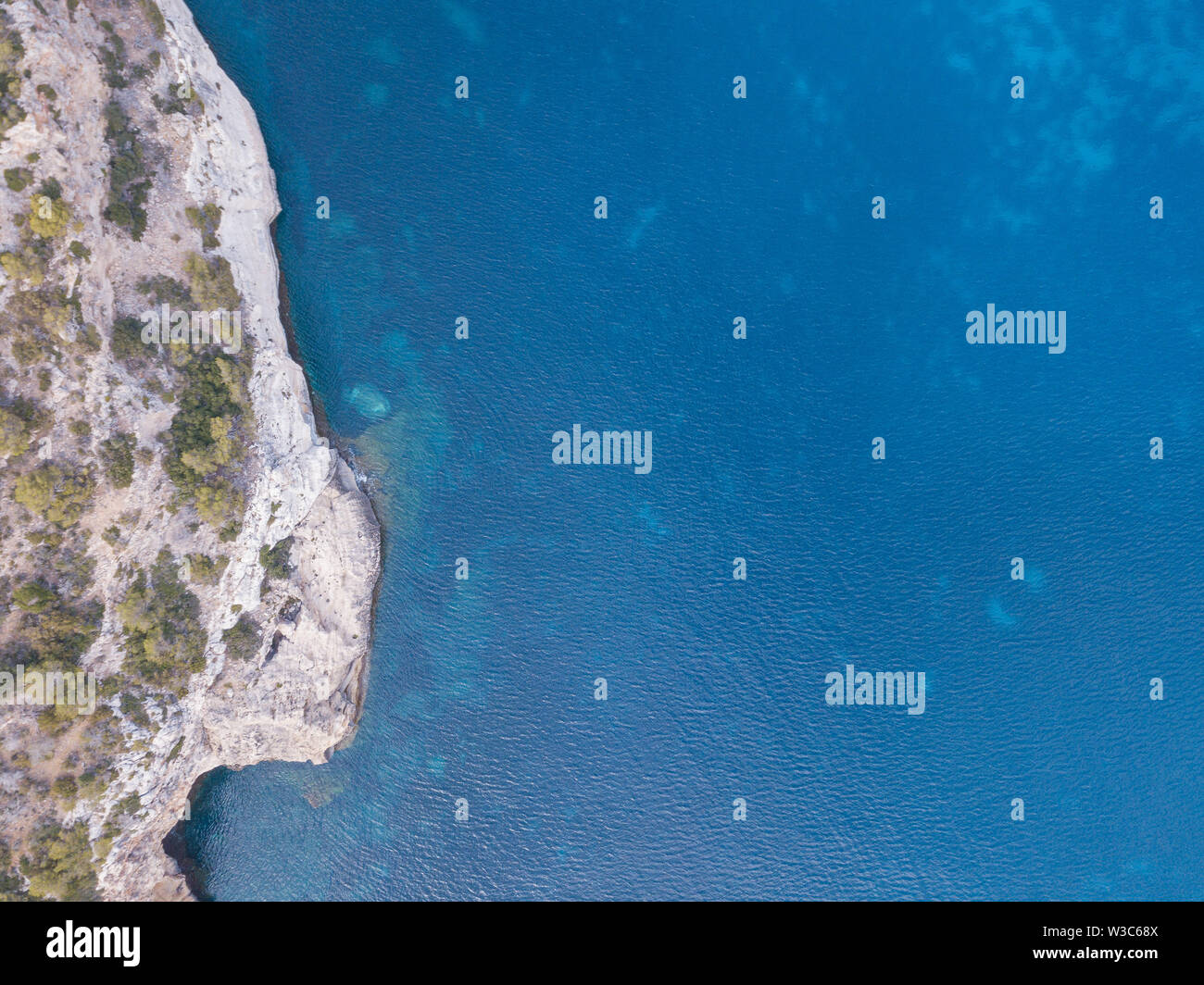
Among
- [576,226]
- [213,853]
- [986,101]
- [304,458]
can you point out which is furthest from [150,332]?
[986,101]

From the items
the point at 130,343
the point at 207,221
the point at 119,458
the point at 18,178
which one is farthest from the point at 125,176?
the point at 119,458

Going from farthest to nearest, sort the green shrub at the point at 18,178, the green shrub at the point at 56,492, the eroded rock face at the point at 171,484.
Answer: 1. the eroded rock face at the point at 171,484
2. the green shrub at the point at 56,492
3. the green shrub at the point at 18,178

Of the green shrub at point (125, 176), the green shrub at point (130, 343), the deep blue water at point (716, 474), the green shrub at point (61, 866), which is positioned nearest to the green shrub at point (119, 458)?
the green shrub at point (130, 343)

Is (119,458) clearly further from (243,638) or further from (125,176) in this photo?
(125,176)

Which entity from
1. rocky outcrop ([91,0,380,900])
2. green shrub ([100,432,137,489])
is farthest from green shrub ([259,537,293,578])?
green shrub ([100,432,137,489])

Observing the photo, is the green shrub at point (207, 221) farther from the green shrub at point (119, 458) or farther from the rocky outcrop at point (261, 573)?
the green shrub at point (119, 458)
